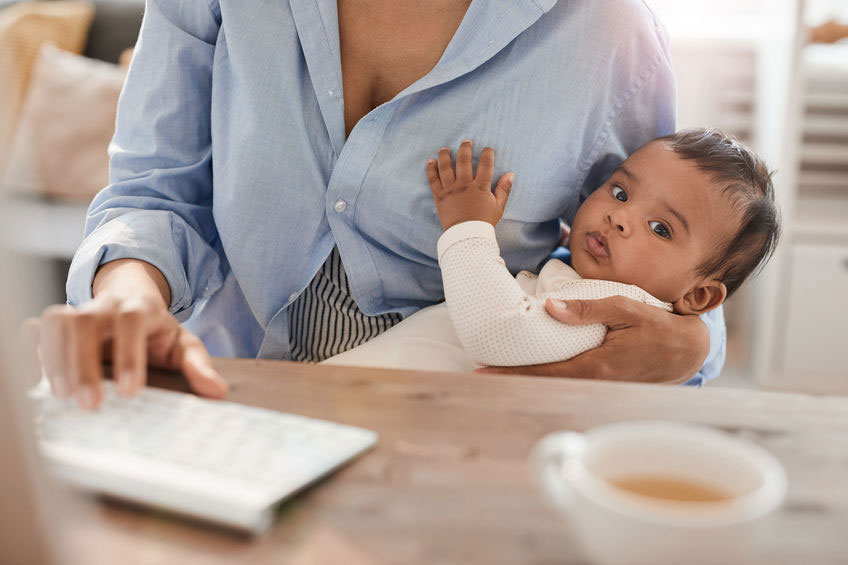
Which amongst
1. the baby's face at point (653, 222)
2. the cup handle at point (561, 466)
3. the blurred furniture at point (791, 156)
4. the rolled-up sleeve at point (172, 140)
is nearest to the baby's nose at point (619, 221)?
the baby's face at point (653, 222)

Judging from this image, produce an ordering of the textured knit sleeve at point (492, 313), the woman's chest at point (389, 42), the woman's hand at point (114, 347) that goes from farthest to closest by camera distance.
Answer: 1. the woman's chest at point (389, 42)
2. the textured knit sleeve at point (492, 313)
3. the woman's hand at point (114, 347)

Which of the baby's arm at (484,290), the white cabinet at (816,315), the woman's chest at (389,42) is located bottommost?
the white cabinet at (816,315)

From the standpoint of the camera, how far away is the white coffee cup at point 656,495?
399 mm

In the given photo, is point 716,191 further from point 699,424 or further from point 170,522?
point 170,522

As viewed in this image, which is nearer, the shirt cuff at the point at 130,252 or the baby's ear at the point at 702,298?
the shirt cuff at the point at 130,252

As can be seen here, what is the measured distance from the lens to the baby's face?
1.12 metres

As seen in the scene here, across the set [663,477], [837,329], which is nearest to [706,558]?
[663,477]

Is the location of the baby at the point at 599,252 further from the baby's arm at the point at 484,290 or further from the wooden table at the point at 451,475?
the wooden table at the point at 451,475

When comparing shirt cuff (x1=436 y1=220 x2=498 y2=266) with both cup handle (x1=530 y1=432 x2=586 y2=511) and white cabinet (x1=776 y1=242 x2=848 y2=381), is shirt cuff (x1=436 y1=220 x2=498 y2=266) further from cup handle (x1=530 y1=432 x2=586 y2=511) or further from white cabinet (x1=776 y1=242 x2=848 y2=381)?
white cabinet (x1=776 y1=242 x2=848 y2=381)

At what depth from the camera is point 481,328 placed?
0.98 meters

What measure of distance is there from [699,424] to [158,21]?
87 centimetres

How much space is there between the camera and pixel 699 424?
635 millimetres

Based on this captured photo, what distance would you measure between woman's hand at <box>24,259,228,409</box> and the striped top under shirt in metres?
0.43

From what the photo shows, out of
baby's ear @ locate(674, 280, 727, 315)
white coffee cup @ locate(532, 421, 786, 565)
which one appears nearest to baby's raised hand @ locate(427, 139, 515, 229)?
baby's ear @ locate(674, 280, 727, 315)
